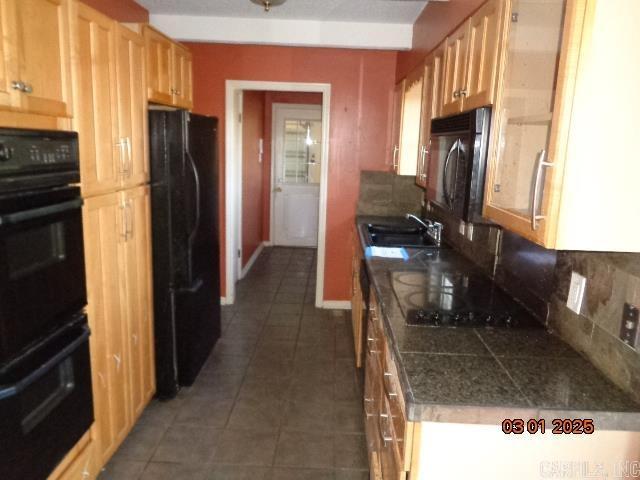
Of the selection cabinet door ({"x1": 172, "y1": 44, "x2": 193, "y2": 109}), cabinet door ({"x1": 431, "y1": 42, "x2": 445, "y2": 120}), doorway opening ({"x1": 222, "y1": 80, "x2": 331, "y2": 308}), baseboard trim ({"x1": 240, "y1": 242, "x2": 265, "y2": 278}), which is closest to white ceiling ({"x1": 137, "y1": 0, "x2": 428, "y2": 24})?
cabinet door ({"x1": 172, "y1": 44, "x2": 193, "y2": 109})

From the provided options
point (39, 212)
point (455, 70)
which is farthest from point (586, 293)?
point (39, 212)

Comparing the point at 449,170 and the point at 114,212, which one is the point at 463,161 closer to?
the point at 449,170

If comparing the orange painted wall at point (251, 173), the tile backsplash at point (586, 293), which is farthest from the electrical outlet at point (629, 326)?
the orange painted wall at point (251, 173)

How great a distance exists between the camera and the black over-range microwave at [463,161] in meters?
1.66

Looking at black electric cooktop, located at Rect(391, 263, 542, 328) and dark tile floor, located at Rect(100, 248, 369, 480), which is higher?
black electric cooktop, located at Rect(391, 263, 542, 328)

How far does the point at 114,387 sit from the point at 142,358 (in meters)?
0.34

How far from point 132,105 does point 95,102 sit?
39 centimetres

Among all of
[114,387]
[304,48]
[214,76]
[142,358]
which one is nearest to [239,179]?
[214,76]

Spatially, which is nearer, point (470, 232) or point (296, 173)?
point (470, 232)

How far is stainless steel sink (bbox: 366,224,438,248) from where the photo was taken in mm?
3295

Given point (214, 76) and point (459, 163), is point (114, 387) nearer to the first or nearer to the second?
point (459, 163)

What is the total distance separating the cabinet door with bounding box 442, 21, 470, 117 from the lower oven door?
5.80 feet

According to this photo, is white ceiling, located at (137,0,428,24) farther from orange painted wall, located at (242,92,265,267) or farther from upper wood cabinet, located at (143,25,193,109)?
orange painted wall, located at (242,92,265,267)

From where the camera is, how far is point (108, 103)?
2.06m
